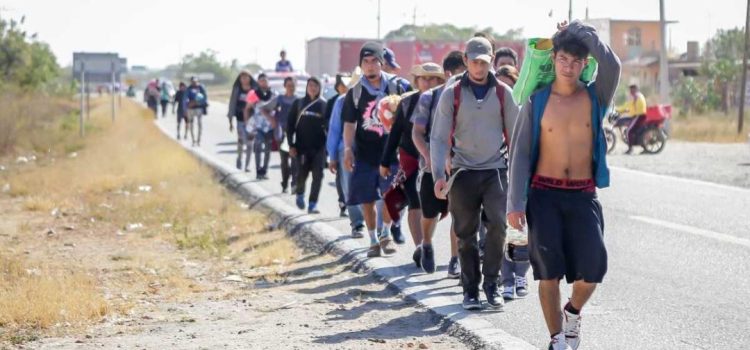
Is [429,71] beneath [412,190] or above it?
above

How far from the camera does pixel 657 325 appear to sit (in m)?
8.89

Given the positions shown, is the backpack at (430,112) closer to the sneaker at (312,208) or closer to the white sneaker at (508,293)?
the white sneaker at (508,293)

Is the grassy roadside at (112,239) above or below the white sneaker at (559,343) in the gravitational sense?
below

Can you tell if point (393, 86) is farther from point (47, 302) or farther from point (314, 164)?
point (314, 164)

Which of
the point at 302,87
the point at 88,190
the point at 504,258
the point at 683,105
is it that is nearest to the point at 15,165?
the point at 302,87

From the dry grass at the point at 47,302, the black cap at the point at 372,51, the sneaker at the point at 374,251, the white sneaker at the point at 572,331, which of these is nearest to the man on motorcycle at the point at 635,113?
the sneaker at the point at 374,251

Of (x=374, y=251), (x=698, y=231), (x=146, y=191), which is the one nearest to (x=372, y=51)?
(x=374, y=251)

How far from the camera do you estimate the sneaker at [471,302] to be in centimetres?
925

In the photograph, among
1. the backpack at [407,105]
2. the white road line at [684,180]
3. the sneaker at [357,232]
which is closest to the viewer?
the backpack at [407,105]

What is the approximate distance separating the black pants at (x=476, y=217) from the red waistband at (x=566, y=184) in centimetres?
202

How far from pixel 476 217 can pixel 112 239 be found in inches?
306

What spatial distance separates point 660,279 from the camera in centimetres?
1098

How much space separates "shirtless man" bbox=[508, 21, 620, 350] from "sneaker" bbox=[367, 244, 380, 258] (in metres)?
4.98

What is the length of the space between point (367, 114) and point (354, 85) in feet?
1.00
